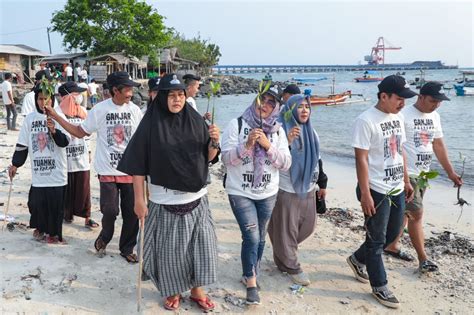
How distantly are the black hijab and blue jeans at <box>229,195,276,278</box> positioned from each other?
0.50 m

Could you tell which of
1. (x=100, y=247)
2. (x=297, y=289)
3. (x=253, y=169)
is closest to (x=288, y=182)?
(x=253, y=169)

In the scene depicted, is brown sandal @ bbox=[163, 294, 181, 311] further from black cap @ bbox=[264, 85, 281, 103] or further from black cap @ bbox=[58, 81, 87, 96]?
black cap @ bbox=[58, 81, 87, 96]

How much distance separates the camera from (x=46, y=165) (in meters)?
4.49

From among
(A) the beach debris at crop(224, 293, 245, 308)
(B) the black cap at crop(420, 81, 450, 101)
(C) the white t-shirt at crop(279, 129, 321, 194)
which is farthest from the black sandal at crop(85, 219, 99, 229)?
(B) the black cap at crop(420, 81, 450, 101)

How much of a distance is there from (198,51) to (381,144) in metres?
61.1

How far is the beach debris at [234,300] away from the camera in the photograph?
3.60m

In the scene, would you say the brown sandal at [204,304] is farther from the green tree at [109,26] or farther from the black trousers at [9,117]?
the green tree at [109,26]

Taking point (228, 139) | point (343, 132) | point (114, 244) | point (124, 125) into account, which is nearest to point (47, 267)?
point (114, 244)

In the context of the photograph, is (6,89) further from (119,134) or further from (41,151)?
(119,134)

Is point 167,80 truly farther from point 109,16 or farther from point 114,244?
point 109,16

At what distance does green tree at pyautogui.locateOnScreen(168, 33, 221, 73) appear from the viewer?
60.9 m

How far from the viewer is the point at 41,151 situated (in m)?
4.48

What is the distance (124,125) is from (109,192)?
68 centimetres

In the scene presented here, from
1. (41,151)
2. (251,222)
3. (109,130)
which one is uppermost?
(109,130)
